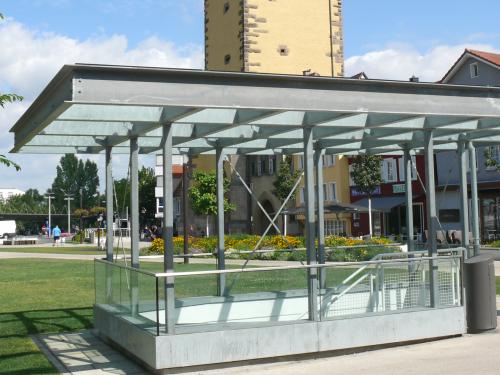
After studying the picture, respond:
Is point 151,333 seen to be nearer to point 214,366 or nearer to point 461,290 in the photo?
point 214,366

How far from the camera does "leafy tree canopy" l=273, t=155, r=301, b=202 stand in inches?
2159

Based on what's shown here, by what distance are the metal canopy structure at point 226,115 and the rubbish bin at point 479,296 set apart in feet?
2.63

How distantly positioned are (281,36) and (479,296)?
46378 mm

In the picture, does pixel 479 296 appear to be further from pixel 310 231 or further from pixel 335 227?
pixel 335 227

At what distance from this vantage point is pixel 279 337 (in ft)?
31.6

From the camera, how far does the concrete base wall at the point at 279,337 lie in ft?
29.7

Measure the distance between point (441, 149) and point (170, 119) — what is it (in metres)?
8.09

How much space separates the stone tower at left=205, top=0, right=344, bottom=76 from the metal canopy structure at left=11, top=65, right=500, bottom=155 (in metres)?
42.5

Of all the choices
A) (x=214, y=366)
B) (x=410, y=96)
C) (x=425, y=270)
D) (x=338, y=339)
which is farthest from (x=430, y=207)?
(x=214, y=366)

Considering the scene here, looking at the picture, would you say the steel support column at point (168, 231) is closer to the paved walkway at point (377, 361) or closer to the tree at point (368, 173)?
the paved walkway at point (377, 361)

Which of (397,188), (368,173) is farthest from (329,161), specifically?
(368,173)

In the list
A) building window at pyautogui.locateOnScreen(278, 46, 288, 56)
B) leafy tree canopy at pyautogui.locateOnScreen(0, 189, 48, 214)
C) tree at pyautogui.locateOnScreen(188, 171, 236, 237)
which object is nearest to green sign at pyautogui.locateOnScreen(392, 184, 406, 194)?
building window at pyautogui.locateOnScreen(278, 46, 288, 56)

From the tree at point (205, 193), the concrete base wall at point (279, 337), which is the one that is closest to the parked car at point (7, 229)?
the tree at point (205, 193)

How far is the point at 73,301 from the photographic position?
17.6 meters
